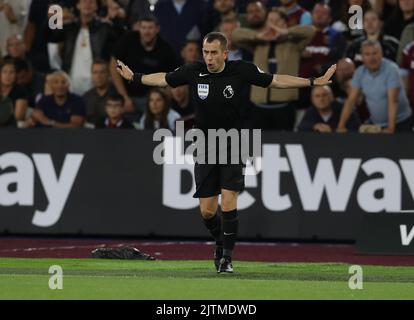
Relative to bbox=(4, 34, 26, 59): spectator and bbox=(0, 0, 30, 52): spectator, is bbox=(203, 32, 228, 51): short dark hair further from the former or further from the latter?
bbox=(0, 0, 30, 52): spectator

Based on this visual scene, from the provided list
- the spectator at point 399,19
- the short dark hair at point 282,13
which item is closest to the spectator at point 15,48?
the short dark hair at point 282,13

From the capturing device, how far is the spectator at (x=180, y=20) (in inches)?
800

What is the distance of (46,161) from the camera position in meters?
18.9

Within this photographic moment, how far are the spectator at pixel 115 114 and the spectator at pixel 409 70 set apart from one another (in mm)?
4181

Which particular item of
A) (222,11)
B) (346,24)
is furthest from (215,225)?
(222,11)

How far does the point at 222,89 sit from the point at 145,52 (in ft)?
20.3

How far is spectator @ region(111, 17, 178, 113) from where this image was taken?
773 inches

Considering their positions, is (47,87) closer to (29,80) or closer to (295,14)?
(29,80)

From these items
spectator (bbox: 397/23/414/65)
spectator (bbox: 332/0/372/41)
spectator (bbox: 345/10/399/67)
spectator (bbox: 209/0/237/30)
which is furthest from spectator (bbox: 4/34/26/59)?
spectator (bbox: 397/23/414/65)

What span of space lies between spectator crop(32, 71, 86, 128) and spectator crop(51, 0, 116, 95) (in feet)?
2.18

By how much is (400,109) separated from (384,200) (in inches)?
56.4
